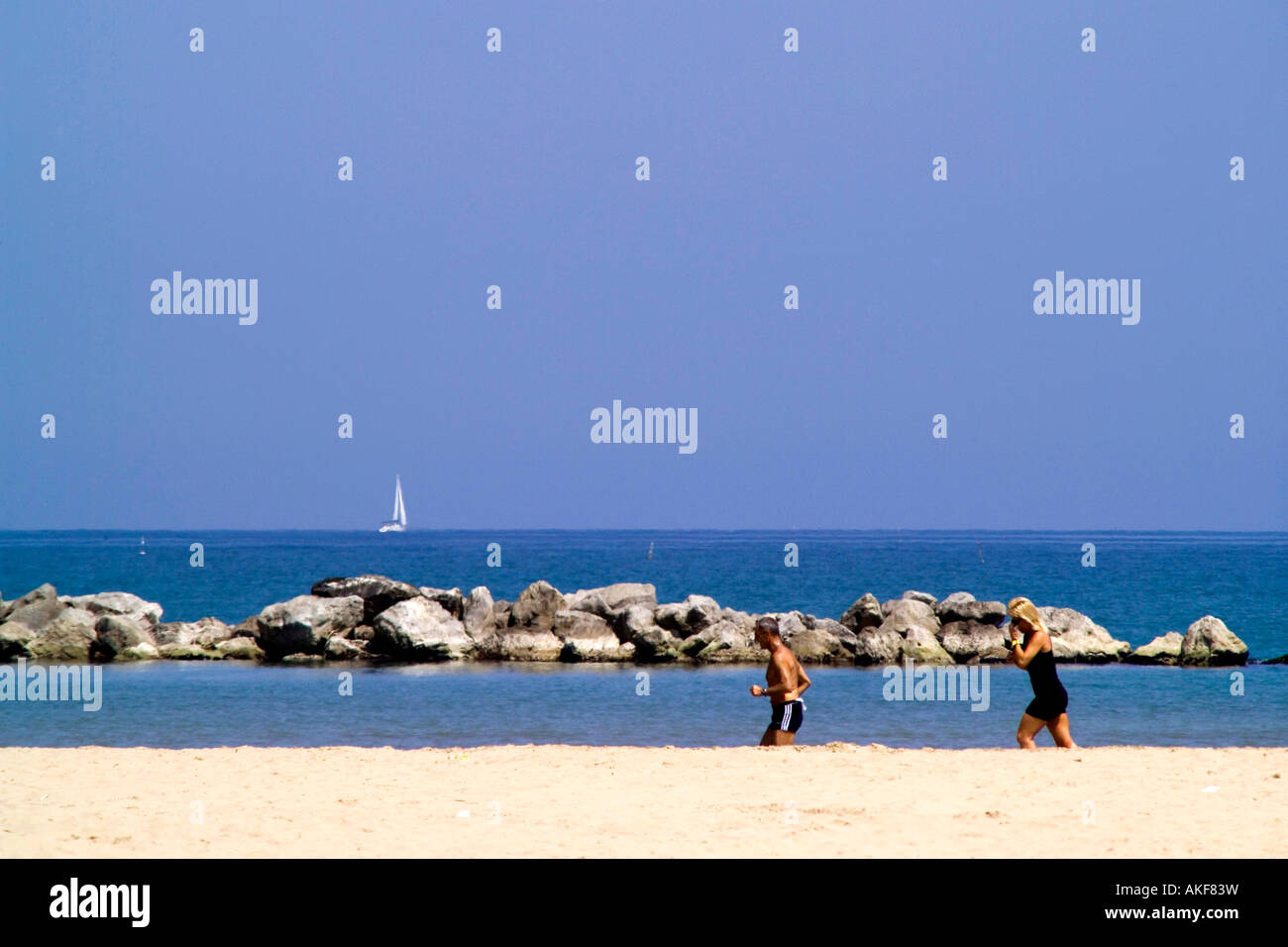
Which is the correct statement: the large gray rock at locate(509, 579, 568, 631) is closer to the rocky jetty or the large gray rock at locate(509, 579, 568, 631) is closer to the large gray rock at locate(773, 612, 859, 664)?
the rocky jetty

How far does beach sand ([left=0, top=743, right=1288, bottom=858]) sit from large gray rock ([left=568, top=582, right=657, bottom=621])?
18.0 metres

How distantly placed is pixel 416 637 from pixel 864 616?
11.3m

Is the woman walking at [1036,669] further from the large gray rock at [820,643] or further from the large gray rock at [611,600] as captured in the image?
the large gray rock at [611,600]

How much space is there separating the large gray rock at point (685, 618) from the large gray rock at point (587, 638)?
3.95 ft

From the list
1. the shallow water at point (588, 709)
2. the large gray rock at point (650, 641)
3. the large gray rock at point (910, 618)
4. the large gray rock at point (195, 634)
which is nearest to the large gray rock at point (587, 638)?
the large gray rock at point (650, 641)

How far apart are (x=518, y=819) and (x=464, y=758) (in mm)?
3837

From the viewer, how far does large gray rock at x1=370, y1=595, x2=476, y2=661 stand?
30.4 meters

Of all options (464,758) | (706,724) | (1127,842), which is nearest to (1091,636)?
(706,724)

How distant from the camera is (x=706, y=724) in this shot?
785 inches

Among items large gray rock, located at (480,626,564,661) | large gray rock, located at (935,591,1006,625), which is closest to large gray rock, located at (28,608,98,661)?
large gray rock, located at (480,626,564,661)

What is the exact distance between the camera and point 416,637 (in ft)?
99.7
